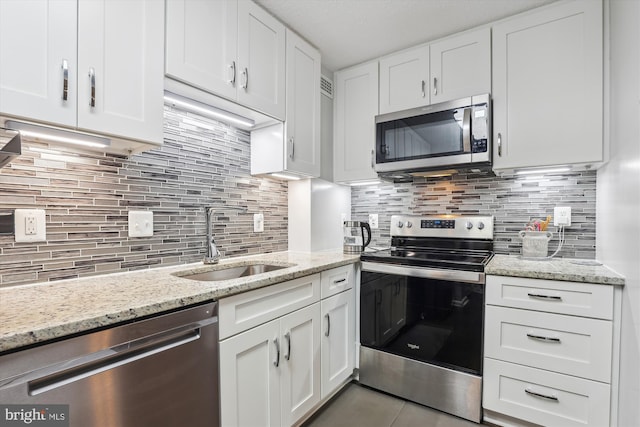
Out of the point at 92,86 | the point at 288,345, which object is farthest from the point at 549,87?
the point at 92,86

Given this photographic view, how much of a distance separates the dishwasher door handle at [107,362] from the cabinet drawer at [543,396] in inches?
62.1

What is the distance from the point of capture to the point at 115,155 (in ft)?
4.58

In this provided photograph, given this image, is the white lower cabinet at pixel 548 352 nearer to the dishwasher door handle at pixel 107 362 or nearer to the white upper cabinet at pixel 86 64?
the dishwasher door handle at pixel 107 362

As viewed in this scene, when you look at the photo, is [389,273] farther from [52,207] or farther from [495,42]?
[52,207]

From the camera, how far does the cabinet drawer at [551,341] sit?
144cm

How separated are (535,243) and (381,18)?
168cm

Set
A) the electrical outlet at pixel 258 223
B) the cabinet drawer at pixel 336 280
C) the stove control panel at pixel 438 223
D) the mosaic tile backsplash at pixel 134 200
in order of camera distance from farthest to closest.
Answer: the stove control panel at pixel 438 223 < the electrical outlet at pixel 258 223 < the cabinet drawer at pixel 336 280 < the mosaic tile backsplash at pixel 134 200

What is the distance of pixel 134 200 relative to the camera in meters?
1.46

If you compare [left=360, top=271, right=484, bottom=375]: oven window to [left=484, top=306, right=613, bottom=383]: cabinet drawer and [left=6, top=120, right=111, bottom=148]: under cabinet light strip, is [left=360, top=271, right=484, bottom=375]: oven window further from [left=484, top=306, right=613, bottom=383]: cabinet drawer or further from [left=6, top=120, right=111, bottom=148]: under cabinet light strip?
[left=6, top=120, right=111, bottom=148]: under cabinet light strip

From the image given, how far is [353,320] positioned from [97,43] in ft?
6.38

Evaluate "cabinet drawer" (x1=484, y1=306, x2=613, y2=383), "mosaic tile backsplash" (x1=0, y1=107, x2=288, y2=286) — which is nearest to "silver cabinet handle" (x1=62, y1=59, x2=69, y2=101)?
"mosaic tile backsplash" (x1=0, y1=107, x2=288, y2=286)

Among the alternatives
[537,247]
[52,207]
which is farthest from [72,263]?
[537,247]

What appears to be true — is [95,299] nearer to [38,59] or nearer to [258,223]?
[38,59]

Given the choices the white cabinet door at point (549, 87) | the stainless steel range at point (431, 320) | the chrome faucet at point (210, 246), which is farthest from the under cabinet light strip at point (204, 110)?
the white cabinet door at point (549, 87)
